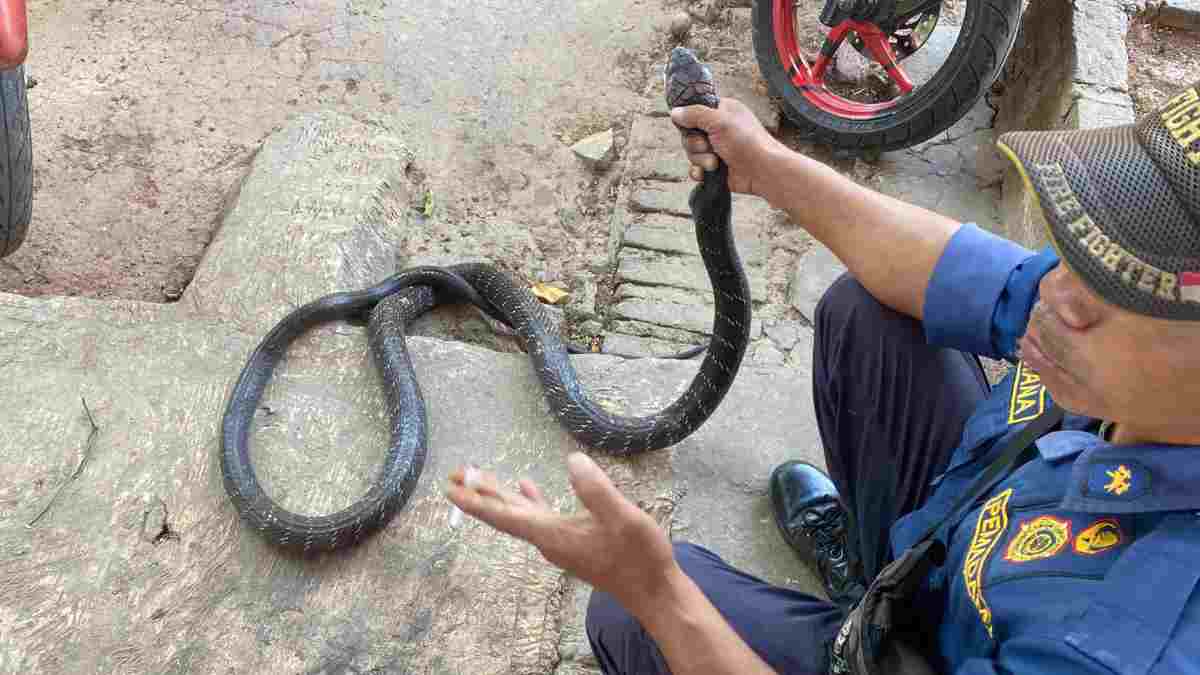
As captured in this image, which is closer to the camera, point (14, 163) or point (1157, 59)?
point (14, 163)

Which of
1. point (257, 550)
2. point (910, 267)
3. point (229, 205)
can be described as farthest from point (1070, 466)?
point (229, 205)

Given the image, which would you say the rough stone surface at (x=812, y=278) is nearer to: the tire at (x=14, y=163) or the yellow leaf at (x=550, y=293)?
the yellow leaf at (x=550, y=293)

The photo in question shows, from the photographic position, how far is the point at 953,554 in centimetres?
149

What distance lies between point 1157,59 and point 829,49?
1467mm

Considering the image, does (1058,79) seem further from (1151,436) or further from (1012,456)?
(1151,436)

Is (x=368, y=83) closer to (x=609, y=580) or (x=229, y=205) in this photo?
(x=229, y=205)

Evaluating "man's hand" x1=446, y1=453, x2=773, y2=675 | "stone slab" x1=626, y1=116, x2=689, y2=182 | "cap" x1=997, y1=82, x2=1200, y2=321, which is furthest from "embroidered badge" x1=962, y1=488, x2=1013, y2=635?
"stone slab" x1=626, y1=116, x2=689, y2=182

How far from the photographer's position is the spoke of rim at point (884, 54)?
3783mm

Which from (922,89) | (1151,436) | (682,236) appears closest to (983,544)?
(1151,436)

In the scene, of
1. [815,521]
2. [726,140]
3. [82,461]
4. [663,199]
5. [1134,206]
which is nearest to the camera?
[1134,206]

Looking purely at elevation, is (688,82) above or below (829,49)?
above

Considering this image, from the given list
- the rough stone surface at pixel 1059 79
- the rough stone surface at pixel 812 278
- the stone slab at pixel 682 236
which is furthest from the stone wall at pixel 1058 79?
the stone slab at pixel 682 236

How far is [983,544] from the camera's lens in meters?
1.38

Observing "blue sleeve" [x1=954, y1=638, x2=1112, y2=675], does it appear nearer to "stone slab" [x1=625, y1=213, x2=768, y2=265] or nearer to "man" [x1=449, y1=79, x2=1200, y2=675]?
"man" [x1=449, y1=79, x2=1200, y2=675]
